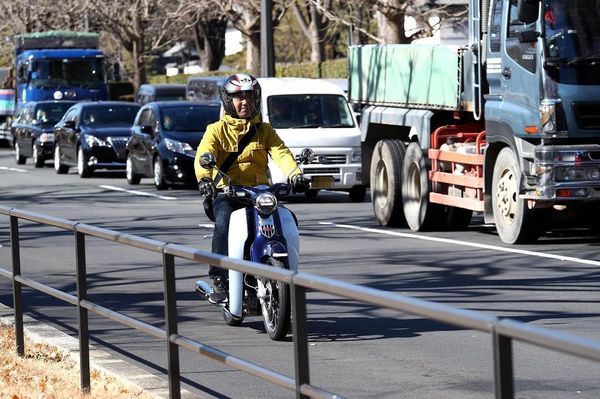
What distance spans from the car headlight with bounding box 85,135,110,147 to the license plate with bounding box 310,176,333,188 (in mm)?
9206

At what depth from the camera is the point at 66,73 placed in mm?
46250

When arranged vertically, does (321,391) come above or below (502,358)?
below

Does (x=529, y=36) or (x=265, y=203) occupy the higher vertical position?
(x=529, y=36)

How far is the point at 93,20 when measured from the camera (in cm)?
6731

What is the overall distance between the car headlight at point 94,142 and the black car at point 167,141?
2202 mm

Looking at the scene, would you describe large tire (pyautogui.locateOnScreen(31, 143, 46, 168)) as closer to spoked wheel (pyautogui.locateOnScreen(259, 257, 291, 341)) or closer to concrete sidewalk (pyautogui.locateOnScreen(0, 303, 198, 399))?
concrete sidewalk (pyautogui.locateOnScreen(0, 303, 198, 399))

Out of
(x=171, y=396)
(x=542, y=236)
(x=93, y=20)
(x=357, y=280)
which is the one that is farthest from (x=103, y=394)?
(x=93, y=20)

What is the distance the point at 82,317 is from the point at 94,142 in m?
23.2

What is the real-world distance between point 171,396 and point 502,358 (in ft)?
9.91

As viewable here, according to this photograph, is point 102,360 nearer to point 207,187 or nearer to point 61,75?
point 207,187

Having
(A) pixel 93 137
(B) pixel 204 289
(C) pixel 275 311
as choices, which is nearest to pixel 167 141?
(A) pixel 93 137

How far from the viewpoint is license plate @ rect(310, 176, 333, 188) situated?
22375mm

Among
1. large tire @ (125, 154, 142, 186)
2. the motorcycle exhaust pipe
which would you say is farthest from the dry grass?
large tire @ (125, 154, 142, 186)

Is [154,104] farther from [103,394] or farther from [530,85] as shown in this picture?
[103,394]
